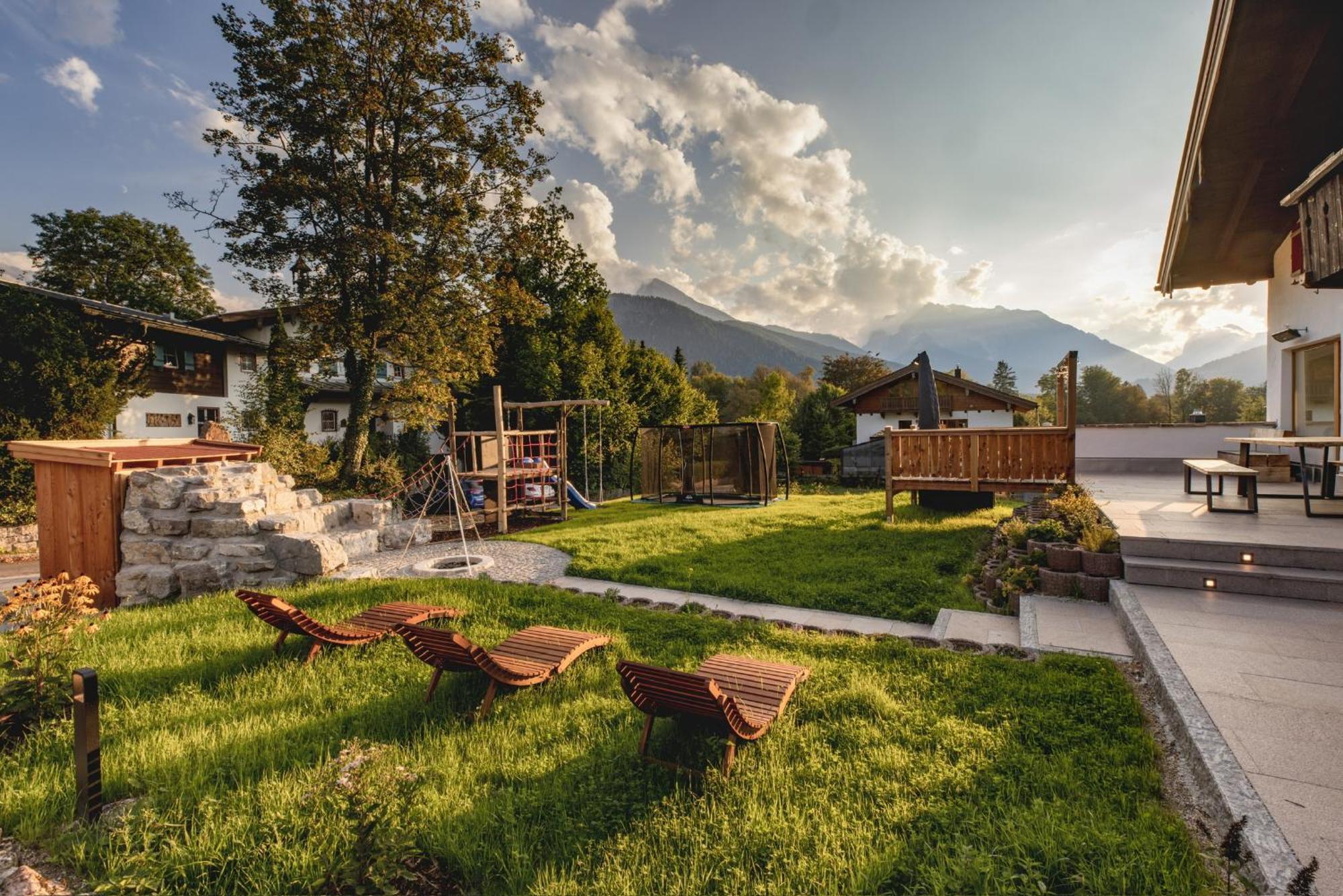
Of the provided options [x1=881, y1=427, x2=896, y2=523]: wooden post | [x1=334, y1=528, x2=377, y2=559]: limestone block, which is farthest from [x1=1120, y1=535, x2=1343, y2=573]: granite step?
[x1=334, y1=528, x2=377, y2=559]: limestone block

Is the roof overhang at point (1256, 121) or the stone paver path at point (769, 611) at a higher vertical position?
the roof overhang at point (1256, 121)

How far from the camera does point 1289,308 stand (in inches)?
375

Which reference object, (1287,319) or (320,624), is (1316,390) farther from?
(320,624)

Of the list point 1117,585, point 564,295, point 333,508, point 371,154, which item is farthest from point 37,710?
point 564,295

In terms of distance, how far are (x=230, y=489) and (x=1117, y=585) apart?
1066 centimetres

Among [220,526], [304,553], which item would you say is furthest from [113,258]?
[304,553]

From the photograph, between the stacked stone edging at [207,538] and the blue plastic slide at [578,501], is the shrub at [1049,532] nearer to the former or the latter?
the stacked stone edging at [207,538]

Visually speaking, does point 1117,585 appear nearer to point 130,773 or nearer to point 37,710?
point 130,773

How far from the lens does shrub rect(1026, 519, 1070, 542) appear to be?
6.18 metres

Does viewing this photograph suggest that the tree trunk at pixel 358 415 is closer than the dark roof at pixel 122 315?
Yes

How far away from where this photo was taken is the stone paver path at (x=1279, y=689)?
2.24 meters

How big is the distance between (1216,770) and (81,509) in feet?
36.1

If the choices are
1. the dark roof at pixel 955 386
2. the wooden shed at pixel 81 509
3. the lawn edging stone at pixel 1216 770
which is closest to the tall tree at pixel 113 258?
the wooden shed at pixel 81 509

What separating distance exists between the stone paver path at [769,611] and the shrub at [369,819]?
3.69 meters
